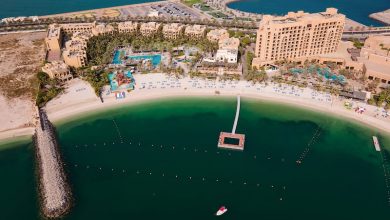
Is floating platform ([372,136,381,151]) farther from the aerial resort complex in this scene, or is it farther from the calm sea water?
the calm sea water

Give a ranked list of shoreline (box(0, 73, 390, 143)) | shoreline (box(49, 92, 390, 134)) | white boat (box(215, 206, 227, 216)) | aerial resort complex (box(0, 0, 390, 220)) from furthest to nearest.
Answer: shoreline (box(49, 92, 390, 134)), shoreline (box(0, 73, 390, 143)), aerial resort complex (box(0, 0, 390, 220)), white boat (box(215, 206, 227, 216))

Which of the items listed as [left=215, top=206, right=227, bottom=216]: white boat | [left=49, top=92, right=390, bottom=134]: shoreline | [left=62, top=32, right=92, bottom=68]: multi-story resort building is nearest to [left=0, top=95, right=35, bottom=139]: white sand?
[left=49, top=92, right=390, bottom=134]: shoreline

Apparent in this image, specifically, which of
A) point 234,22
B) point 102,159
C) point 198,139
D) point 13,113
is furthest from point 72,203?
point 234,22

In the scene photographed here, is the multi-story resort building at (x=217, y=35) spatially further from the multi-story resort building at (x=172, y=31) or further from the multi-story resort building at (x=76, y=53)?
the multi-story resort building at (x=76, y=53)

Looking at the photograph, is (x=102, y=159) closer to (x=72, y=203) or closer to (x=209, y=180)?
(x=72, y=203)

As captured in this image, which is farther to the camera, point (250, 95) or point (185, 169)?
point (250, 95)
